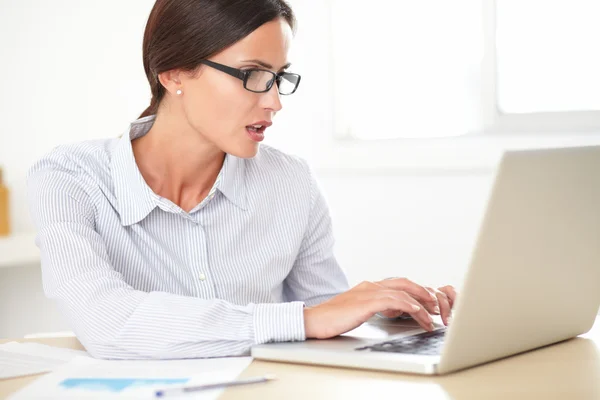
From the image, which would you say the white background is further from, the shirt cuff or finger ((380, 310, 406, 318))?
the shirt cuff

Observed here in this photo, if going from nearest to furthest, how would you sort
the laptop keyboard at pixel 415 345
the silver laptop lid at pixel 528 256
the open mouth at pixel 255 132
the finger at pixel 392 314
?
the silver laptop lid at pixel 528 256 → the laptop keyboard at pixel 415 345 → the finger at pixel 392 314 → the open mouth at pixel 255 132

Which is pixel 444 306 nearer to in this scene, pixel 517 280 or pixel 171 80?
pixel 517 280

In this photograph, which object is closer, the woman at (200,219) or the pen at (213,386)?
the pen at (213,386)

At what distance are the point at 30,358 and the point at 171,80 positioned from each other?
0.70 metres

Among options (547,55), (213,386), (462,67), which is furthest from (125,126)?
(213,386)

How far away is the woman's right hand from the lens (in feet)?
4.20

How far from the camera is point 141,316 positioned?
1293mm

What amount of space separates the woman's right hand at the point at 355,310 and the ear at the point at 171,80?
0.65m

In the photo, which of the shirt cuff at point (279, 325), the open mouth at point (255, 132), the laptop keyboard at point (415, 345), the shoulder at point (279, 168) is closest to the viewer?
the laptop keyboard at point (415, 345)

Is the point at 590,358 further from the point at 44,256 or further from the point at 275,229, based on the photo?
the point at 44,256

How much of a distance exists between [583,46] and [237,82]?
5.35 feet

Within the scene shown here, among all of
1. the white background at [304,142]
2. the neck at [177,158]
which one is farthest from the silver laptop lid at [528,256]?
the white background at [304,142]

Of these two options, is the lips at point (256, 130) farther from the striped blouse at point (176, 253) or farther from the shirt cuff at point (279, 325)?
the shirt cuff at point (279, 325)

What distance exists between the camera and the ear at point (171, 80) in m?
1.76
